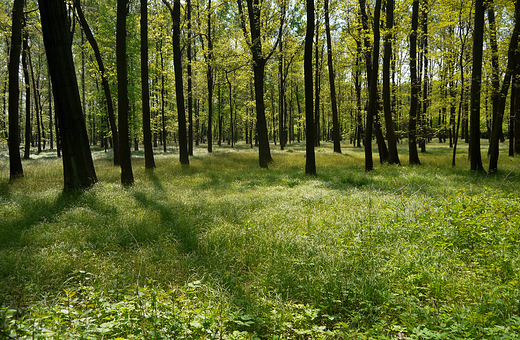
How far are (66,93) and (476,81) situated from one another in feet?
56.1

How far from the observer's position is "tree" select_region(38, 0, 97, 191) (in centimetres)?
858

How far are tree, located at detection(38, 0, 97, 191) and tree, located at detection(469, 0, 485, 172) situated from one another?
1668 cm

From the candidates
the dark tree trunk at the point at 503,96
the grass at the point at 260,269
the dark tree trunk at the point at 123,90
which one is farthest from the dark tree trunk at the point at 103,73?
the dark tree trunk at the point at 503,96

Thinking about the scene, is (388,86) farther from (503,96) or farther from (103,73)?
(103,73)

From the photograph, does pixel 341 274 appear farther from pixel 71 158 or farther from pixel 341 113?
→ pixel 341 113

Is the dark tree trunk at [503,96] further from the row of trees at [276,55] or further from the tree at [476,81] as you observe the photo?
the tree at [476,81]

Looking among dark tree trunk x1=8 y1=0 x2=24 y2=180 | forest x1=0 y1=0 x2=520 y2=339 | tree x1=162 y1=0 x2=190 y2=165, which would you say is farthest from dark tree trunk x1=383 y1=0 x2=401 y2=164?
dark tree trunk x1=8 y1=0 x2=24 y2=180

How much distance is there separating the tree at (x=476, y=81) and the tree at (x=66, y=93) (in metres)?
16.7

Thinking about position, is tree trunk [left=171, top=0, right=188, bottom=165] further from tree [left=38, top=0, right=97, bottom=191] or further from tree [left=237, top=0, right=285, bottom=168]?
tree [left=38, top=0, right=97, bottom=191]

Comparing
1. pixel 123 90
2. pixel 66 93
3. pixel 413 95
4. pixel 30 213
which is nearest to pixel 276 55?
pixel 413 95

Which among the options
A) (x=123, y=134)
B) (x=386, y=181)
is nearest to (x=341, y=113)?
(x=386, y=181)

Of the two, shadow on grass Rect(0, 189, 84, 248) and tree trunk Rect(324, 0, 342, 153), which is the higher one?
tree trunk Rect(324, 0, 342, 153)

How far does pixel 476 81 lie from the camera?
38.5 ft

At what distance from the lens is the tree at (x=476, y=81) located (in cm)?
1136
